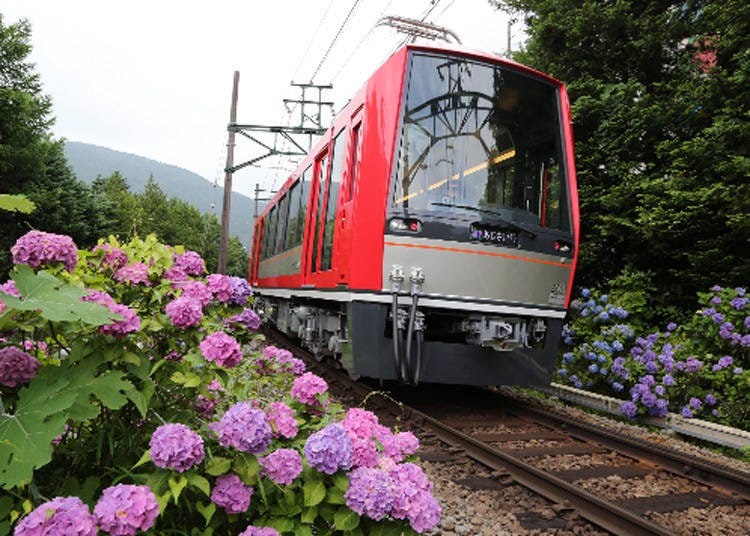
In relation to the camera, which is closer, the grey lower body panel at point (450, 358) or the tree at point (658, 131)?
the grey lower body panel at point (450, 358)

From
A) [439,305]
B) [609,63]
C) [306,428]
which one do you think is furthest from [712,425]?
[609,63]

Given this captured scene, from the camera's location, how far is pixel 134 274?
7.25ft

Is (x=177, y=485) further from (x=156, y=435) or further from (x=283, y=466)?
(x=283, y=466)

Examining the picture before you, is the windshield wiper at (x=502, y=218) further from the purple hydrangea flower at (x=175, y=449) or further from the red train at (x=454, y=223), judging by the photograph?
the purple hydrangea flower at (x=175, y=449)

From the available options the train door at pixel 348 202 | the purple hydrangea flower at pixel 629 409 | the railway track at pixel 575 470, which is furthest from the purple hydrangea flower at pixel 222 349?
the purple hydrangea flower at pixel 629 409

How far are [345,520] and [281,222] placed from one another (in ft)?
32.0

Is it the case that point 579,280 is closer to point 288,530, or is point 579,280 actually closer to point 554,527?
point 554,527

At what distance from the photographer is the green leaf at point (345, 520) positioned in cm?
165

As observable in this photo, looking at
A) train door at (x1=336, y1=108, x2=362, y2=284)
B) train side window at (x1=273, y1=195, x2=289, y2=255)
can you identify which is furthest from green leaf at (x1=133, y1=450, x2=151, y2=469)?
train side window at (x1=273, y1=195, x2=289, y2=255)

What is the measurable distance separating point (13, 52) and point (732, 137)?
64.7 ft

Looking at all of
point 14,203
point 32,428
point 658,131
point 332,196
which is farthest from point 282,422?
point 658,131

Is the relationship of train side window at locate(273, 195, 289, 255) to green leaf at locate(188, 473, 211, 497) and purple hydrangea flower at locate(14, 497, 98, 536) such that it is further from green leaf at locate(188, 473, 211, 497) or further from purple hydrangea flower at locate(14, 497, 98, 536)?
purple hydrangea flower at locate(14, 497, 98, 536)

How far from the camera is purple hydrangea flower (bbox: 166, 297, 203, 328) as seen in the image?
1944 mm

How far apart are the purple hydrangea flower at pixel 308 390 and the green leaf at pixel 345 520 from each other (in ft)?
1.81
